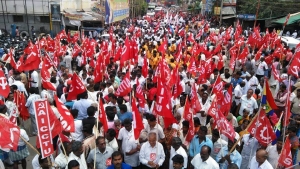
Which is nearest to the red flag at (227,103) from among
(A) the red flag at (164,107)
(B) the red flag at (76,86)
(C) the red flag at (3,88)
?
(A) the red flag at (164,107)

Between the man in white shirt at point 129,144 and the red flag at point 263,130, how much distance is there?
195cm

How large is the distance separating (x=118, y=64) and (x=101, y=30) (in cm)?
1375

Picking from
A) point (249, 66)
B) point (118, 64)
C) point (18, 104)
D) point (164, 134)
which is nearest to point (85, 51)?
point (118, 64)

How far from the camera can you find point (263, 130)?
4953 millimetres

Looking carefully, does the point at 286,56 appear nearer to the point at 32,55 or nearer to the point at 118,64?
the point at 118,64

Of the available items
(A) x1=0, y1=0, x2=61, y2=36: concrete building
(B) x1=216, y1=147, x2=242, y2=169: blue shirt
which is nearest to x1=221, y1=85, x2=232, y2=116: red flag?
(B) x1=216, y1=147, x2=242, y2=169: blue shirt

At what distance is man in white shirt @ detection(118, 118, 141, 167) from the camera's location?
515cm

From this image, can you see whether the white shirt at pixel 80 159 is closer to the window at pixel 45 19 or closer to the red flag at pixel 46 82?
the red flag at pixel 46 82

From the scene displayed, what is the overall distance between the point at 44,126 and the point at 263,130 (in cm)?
333

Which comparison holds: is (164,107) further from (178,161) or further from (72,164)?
(72,164)

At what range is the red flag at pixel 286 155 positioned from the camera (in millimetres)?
4594

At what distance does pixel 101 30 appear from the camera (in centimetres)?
2441

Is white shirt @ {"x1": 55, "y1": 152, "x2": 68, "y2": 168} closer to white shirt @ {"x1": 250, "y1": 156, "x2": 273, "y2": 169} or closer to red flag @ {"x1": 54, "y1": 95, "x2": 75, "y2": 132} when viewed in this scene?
red flag @ {"x1": 54, "y1": 95, "x2": 75, "y2": 132}

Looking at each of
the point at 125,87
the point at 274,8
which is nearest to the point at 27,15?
the point at 125,87
